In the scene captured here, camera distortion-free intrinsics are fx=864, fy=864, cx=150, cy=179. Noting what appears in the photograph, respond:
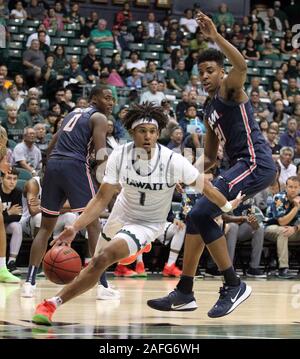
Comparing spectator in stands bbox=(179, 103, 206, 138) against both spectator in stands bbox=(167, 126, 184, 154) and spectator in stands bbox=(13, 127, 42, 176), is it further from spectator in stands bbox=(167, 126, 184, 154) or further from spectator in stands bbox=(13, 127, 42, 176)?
spectator in stands bbox=(13, 127, 42, 176)

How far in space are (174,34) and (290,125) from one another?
531 cm

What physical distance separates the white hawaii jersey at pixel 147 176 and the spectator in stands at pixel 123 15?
599 inches

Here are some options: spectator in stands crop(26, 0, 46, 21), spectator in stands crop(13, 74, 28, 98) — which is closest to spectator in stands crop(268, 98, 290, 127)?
spectator in stands crop(13, 74, 28, 98)

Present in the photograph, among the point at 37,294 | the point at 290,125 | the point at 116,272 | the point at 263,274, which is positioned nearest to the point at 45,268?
the point at 37,294

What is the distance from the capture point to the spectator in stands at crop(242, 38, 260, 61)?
21.0 m

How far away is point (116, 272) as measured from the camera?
11.6m

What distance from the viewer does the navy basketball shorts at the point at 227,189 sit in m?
6.55

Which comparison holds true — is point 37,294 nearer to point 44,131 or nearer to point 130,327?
point 130,327

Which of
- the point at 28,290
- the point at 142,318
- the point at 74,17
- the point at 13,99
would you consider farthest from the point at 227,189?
the point at 74,17

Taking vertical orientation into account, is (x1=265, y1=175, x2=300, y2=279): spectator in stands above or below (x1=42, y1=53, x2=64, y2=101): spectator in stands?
below

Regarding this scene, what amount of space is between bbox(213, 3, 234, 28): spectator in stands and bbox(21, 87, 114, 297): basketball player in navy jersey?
14902 millimetres

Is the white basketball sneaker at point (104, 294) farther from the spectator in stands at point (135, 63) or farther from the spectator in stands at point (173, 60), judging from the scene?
the spectator in stands at point (173, 60)

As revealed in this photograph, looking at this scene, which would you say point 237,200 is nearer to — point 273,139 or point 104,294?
point 104,294
